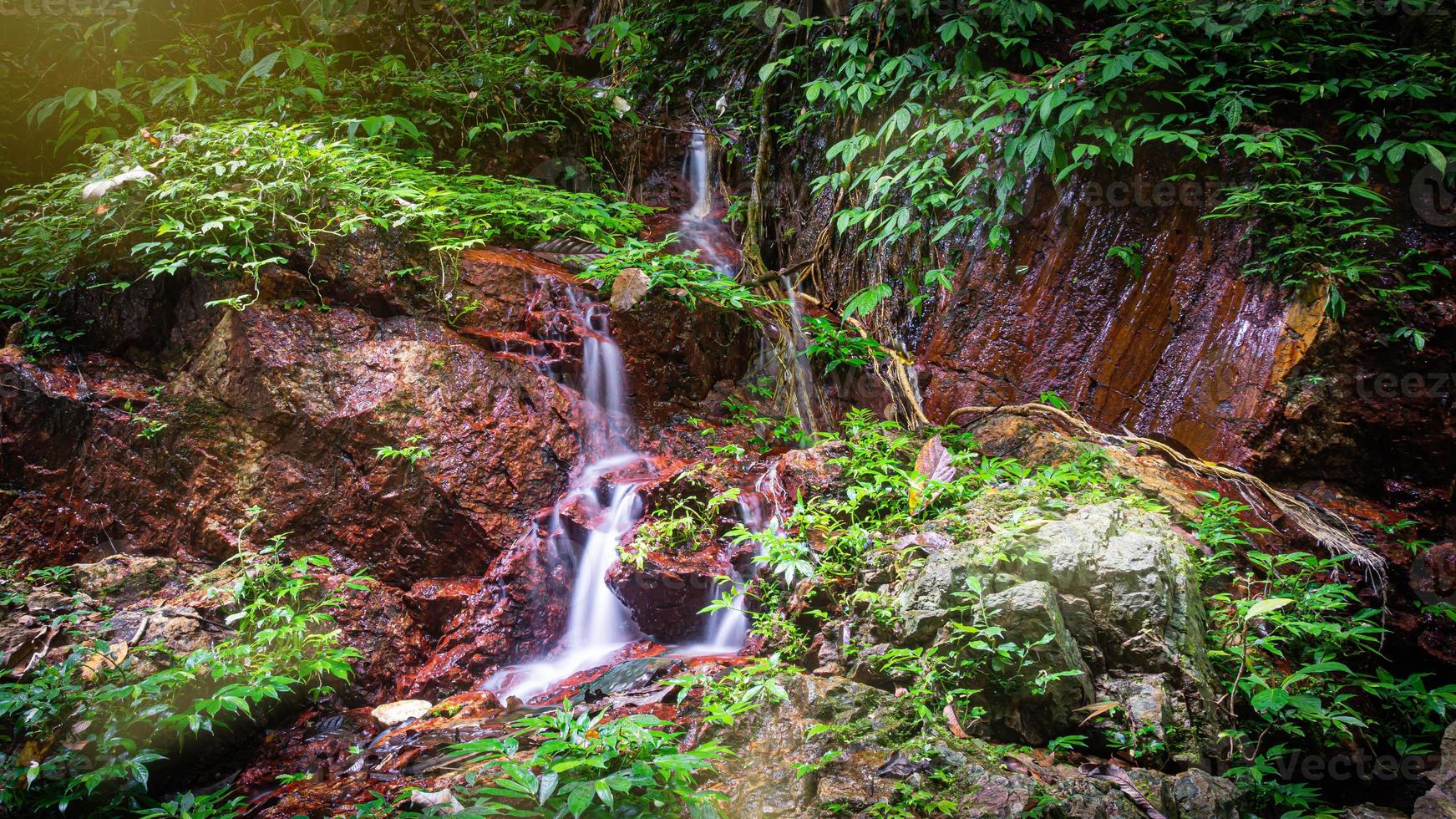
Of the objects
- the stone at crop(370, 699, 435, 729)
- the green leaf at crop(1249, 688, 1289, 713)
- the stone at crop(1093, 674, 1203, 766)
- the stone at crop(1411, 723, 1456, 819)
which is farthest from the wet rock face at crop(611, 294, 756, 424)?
the stone at crop(1411, 723, 1456, 819)

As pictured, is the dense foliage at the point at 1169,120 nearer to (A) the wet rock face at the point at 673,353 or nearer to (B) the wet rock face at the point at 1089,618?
(A) the wet rock face at the point at 673,353

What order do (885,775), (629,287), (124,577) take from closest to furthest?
(885,775) → (124,577) → (629,287)

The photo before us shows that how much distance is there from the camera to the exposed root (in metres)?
4.00

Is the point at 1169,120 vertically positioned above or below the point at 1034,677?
above

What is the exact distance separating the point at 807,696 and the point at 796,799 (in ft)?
1.57

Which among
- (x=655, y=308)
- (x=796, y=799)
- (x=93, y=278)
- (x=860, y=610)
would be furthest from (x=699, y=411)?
(x=93, y=278)

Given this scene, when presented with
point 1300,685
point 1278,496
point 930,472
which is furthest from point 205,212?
point 1278,496

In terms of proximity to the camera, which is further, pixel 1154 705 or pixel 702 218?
pixel 702 218

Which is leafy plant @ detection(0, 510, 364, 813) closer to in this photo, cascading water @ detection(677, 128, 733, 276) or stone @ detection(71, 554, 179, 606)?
stone @ detection(71, 554, 179, 606)

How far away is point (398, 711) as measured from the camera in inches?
158

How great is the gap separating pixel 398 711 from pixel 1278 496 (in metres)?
5.49

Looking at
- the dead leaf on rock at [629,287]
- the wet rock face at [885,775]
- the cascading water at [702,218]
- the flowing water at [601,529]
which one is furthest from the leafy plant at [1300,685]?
the cascading water at [702,218]

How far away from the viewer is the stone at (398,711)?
156 inches

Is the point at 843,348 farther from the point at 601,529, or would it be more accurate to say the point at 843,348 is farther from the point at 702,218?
the point at 702,218
